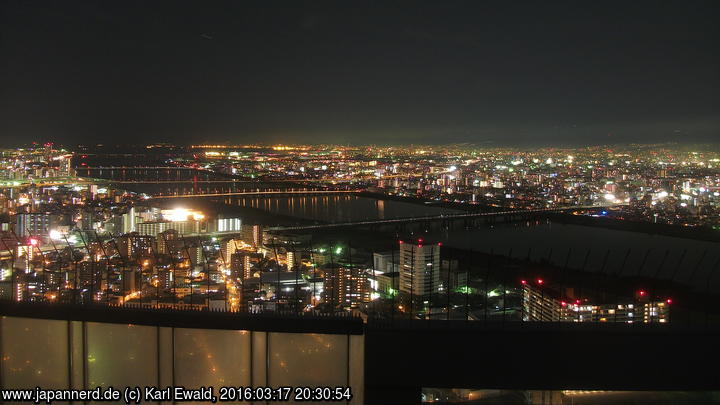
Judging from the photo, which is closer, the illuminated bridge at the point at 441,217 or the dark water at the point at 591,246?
the dark water at the point at 591,246

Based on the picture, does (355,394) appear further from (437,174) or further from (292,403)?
(437,174)

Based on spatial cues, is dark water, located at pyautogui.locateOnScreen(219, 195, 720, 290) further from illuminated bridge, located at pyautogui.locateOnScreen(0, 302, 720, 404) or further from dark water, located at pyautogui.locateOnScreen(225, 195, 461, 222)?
illuminated bridge, located at pyautogui.locateOnScreen(0, 302, 720, 404)

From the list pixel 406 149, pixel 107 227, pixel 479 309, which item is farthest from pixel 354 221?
pixel 406 149

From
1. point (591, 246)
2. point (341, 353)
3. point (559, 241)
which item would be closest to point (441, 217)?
point (559, 241)

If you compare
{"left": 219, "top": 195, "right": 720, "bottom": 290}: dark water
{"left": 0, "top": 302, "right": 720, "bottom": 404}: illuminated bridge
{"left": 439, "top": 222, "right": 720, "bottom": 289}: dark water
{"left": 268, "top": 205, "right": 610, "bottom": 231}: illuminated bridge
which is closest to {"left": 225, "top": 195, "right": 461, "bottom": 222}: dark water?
{"left": 219, "top": 195, "right": 720, "bottom": 290}: dark water

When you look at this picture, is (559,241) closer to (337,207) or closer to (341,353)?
(337,207)

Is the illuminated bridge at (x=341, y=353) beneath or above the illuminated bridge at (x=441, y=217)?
above

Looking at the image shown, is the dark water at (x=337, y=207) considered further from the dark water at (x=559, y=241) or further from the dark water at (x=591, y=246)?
the dark water at (x=591, y=246)

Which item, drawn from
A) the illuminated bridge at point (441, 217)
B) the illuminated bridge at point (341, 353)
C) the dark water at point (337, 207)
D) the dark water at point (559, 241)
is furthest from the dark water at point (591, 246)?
the illuminated bridge at point (341, 353)

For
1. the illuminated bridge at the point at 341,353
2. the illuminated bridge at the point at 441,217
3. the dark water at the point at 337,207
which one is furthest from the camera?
the dark water at the point at 337,207
